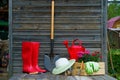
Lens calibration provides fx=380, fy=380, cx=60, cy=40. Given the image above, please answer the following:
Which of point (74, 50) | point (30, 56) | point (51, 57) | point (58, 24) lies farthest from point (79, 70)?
point (58, 24)

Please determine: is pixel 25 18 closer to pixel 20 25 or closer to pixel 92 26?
pixel 20 25

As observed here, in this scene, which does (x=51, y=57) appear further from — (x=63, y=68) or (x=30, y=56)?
(x=63, y=68)

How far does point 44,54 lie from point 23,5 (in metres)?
0.93

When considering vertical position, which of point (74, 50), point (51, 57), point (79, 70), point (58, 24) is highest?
point (58, 24)

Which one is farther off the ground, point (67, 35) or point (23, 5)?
point (23, 5)

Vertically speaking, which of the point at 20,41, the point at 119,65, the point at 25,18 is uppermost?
the point at 25,18

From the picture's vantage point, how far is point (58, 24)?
658 cm

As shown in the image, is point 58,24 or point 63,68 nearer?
point 63,68

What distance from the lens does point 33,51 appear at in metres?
5.90

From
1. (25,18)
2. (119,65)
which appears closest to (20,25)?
(25,18)

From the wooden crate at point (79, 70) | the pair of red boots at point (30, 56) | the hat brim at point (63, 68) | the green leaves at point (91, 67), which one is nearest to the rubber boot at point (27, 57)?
the pair of red boots at point (30, 56)

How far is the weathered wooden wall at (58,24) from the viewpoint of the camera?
21.6ft

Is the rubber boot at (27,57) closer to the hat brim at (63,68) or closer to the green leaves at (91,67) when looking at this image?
the hat brim at (63,68)

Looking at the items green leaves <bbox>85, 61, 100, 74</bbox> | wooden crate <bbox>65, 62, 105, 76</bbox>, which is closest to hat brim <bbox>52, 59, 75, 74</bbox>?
wooden crate <bbox>65, 62, 105, 76</bbox>
